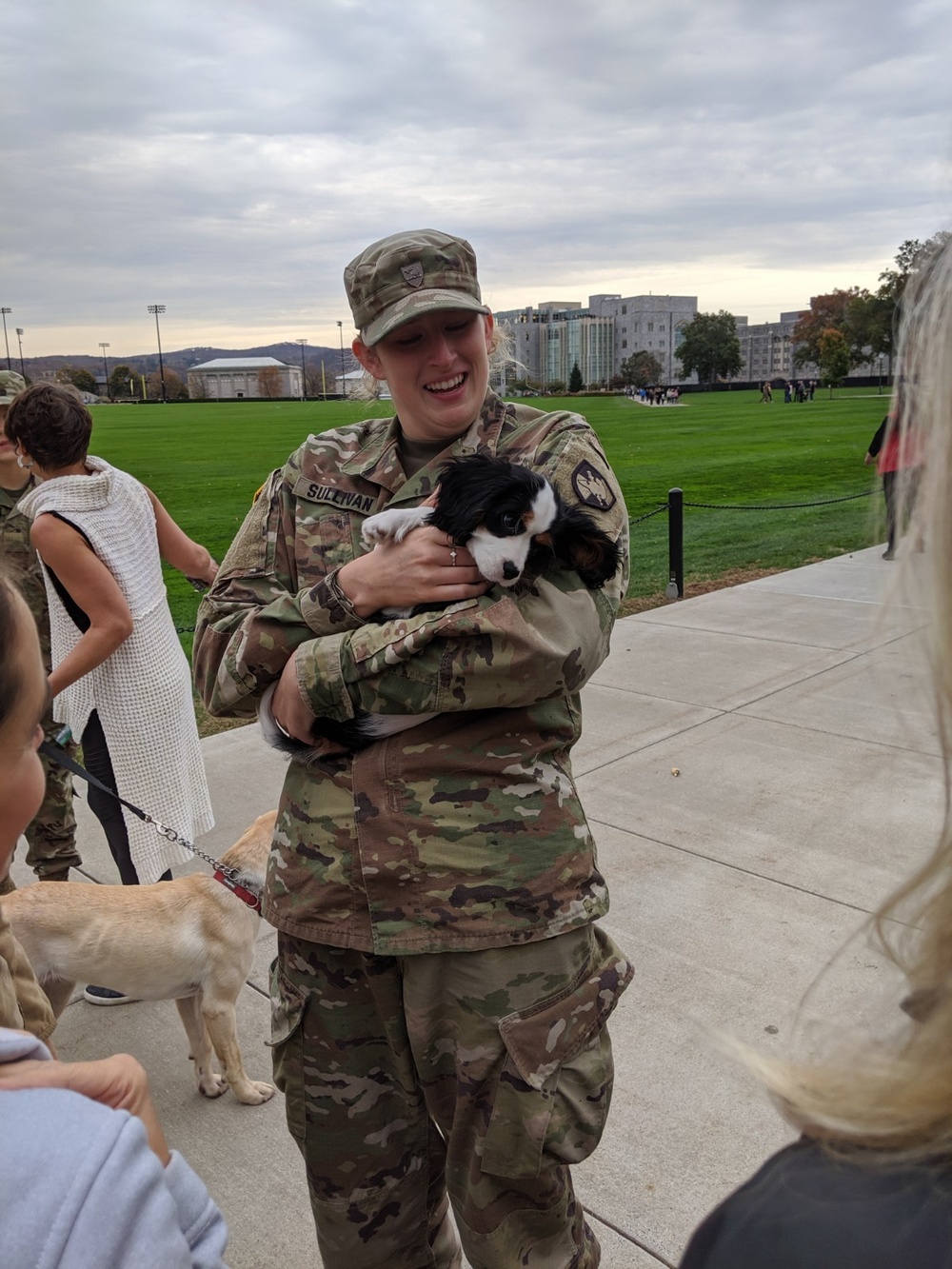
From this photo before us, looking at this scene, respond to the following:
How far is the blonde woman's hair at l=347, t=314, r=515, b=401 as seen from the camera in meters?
2.52

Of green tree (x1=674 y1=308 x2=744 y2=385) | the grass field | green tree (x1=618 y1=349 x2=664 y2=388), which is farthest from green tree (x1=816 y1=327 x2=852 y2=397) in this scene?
green tree (x1=618 y1=349 x2=664 y2=388)

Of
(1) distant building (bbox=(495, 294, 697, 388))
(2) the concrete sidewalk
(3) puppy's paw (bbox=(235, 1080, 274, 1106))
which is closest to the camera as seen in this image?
(2) the concrete sidewalk

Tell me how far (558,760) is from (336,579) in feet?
2.02

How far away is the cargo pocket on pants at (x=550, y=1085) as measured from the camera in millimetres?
1888

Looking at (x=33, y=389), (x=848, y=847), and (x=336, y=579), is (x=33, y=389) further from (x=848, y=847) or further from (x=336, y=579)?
(x=848, y=847)

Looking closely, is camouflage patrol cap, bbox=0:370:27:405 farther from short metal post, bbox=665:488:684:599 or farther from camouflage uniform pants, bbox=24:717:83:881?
short metal post, bbox=665:488:684:599

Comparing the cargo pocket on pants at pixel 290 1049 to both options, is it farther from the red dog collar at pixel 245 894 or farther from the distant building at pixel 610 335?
the distant building at pixel 610 335

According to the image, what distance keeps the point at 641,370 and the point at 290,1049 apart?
130 meters

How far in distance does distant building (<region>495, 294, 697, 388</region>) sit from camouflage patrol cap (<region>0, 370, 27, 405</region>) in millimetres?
139652

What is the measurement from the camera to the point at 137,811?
342 cm

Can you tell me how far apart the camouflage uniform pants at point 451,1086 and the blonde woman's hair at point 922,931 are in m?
1.09

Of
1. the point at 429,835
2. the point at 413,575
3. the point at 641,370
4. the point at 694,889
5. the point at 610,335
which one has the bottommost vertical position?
the point at 694,889

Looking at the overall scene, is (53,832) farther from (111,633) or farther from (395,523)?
(395,523)

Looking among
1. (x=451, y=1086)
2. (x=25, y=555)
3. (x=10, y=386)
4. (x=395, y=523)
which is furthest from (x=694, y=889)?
(x=10, y=386)
